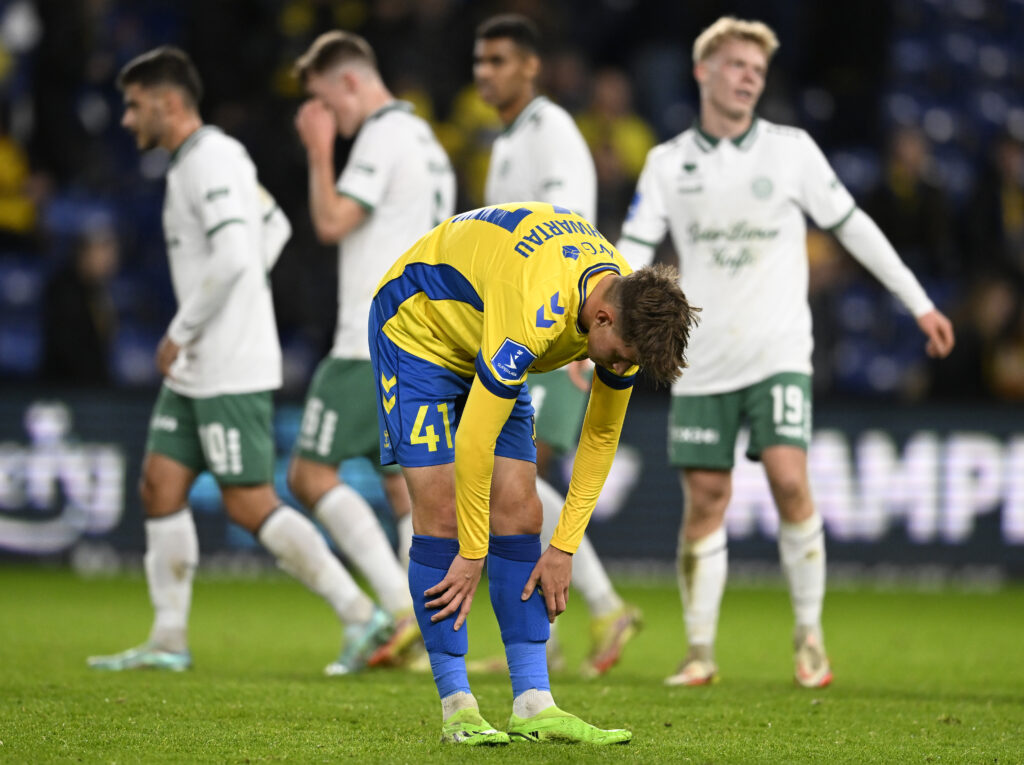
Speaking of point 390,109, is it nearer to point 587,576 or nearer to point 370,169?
point 370,169

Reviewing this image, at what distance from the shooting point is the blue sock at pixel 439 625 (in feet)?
14.7

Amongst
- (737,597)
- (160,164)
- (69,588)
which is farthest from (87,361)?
(737,597)

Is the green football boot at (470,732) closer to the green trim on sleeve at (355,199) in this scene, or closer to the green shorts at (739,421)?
the green shorts at (739,421)

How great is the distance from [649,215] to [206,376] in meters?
2.08

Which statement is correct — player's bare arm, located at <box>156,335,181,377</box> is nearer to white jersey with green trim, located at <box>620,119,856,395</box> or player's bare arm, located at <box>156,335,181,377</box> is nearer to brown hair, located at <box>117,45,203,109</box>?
brown hair, located at <box>117,45,203,109</box>

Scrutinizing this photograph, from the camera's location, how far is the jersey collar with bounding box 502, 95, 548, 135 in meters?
7.00

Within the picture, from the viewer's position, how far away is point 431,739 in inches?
178

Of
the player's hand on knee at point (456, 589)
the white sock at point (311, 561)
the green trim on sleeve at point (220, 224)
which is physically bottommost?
the white sock at point (311, 561)

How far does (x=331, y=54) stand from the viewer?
698 centimetres

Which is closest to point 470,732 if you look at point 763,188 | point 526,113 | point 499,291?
point 499,291

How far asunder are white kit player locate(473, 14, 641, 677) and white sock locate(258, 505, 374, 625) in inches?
35.5

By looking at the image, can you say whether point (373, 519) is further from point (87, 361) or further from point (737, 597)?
point (87, 361)

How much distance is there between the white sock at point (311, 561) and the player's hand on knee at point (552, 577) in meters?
2.20

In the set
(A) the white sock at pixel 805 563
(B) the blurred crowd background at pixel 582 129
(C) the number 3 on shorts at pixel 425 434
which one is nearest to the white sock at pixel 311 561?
(A) the white sock at pixel 805 563
